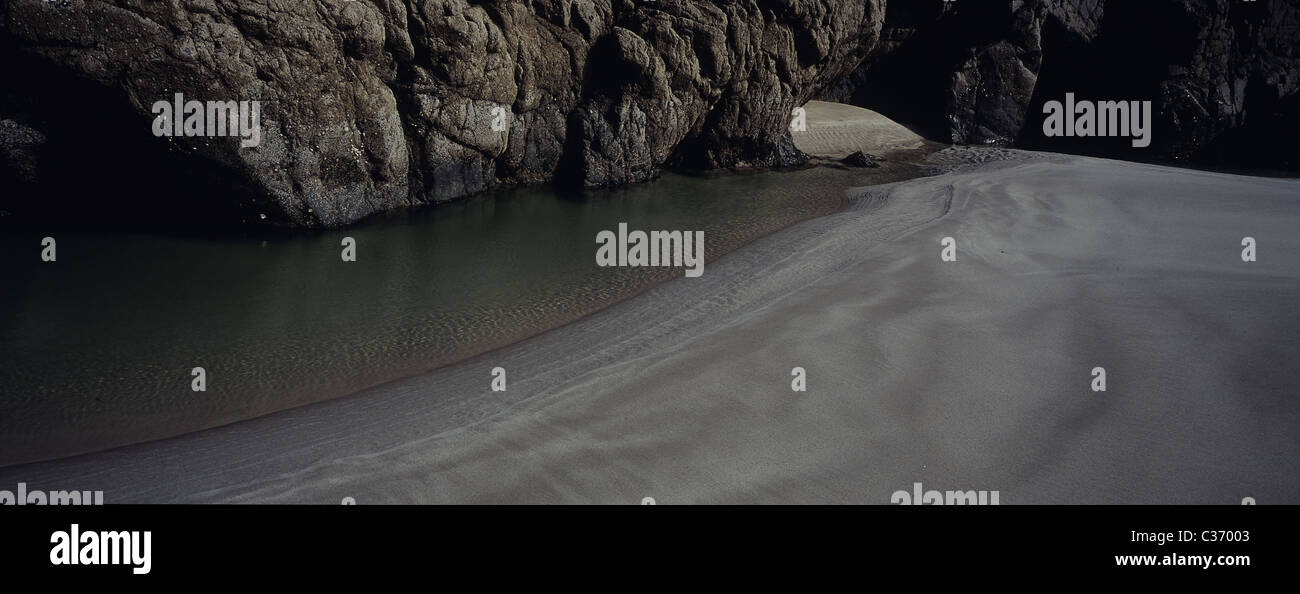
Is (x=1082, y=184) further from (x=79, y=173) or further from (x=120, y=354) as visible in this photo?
(x=79, y=173)

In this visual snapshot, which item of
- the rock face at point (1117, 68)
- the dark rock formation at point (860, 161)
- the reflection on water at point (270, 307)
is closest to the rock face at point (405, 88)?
the reflection on water at point (270, 307)

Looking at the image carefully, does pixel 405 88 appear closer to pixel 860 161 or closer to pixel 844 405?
pixel 844 405

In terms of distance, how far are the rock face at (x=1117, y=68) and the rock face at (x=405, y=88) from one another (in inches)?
156

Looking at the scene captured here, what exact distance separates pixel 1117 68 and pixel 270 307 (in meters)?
20.1

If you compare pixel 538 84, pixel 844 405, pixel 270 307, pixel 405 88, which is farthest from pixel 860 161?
pixel 270 307

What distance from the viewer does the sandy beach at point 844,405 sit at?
18.6 feet

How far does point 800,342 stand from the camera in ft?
26.1

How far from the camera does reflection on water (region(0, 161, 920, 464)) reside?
23.1 ft

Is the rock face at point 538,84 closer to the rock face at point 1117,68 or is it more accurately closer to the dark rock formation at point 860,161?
the rock face at point 1117,68

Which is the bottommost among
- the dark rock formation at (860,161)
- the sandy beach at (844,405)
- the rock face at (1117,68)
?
the sandy beach at (844,405)

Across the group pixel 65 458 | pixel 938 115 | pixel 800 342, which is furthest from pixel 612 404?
pixel 938 115

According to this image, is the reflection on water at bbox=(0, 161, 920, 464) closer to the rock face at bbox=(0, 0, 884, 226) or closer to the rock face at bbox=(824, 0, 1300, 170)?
the rock face at bbox=(0, 0, 884, 226)

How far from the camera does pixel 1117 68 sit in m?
20.7

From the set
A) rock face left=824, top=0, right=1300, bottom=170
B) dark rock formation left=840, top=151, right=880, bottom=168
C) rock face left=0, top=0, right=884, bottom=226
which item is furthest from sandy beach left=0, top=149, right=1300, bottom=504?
rock face left=824, top=0, right=1300, bottom=170
